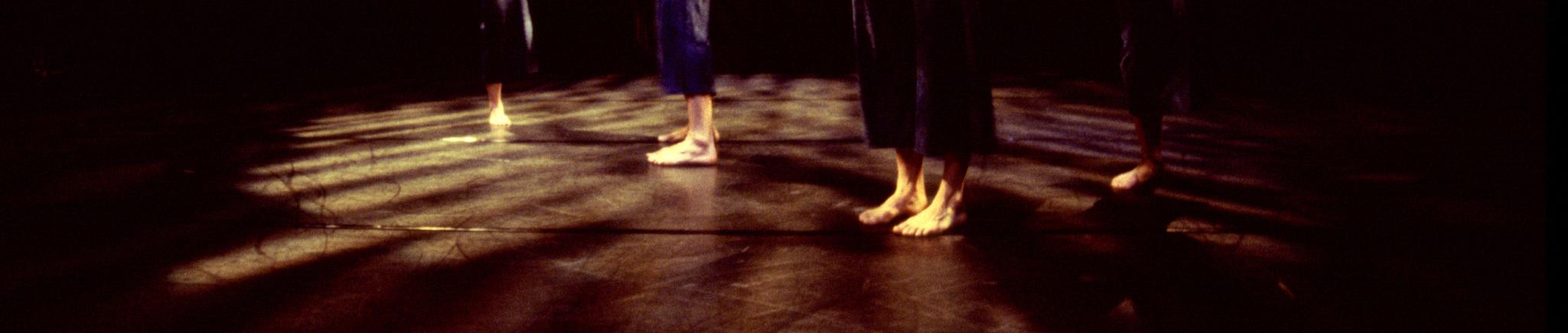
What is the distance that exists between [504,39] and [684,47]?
3.28 feet

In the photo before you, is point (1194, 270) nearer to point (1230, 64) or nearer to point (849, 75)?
point (1230, 64)

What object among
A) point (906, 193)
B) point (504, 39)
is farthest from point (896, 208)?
point (504, 39)

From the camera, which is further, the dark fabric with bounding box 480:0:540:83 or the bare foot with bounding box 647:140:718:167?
the dark fabric with bounding box 480:0:540:83

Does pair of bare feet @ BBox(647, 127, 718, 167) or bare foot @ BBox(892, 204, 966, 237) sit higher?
bare foot @ BBox(892, 204, 966, 237)

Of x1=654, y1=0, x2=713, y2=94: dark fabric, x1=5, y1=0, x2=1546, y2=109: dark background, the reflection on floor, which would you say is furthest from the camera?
x1=5, y1=0, x2=1546, y2=109: dark background

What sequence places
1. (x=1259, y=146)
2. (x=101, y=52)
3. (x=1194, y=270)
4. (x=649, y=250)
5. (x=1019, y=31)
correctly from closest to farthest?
(x=1194, y=270) < (x=649, y=250) < (x=1259, y=146) < (x=101, y=52) < (x=1019, y=31)

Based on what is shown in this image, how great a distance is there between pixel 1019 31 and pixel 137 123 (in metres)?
4.47

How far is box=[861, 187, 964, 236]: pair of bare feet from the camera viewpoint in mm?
1639

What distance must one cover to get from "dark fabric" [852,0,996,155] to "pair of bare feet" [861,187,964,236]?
0.10m

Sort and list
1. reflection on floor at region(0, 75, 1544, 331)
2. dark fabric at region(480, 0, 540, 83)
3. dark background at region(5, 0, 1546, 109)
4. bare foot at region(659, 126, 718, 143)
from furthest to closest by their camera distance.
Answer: dark background at region(5, 0, 1546, 109) < dark fabric at region(480, 0, 540, 83) < bare foot at region(659, 126, 718, 143) < reflection on floor at region(0, 75, 1544, 331)

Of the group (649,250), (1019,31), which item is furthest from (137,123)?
(1019,31)

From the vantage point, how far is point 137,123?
11.2 ft

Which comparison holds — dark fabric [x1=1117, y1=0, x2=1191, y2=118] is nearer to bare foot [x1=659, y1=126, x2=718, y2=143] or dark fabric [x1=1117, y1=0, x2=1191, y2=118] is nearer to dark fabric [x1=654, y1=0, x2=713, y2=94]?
dark fabric [x1=654, y1=0, x2=713, y2=94]

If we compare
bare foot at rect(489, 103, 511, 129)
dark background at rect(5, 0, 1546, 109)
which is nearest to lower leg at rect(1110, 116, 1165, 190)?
dark background at rect(5, 0, 1546, 109)
